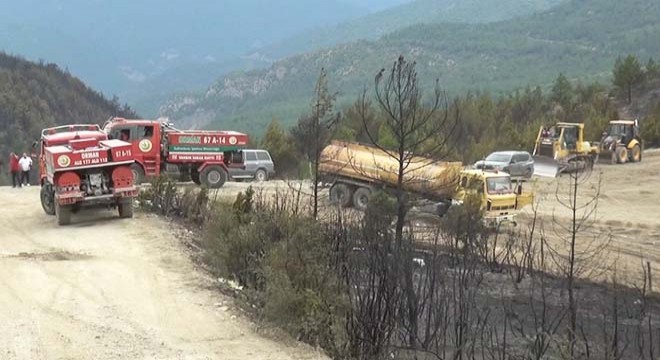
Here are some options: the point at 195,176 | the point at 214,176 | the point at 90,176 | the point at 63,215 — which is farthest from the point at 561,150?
the point at 63,215

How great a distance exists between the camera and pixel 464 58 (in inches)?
6033

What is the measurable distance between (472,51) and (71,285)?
151 m

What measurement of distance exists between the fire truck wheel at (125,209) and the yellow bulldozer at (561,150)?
23.6 m

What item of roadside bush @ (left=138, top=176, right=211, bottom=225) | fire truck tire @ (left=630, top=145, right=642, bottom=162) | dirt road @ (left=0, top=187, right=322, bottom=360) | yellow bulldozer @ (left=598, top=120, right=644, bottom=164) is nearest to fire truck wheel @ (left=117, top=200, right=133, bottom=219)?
roadside bush @ (left=138, top=176, right=211, bottom=225)

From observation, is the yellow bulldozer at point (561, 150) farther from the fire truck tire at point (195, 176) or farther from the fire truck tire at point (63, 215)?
the fire truck tire at point (63, 215)

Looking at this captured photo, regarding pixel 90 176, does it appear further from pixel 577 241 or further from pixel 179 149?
pixel 577 241

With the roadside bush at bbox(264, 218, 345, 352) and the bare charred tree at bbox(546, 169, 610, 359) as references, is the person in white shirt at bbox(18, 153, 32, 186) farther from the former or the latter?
the roadside bush at bbox(264, 218, 345, 352)

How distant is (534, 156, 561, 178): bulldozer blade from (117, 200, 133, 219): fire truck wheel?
23.5 metres

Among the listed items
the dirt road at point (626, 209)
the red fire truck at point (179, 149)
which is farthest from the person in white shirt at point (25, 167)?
the dirt road at point (626, 209)

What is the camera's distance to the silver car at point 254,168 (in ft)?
117

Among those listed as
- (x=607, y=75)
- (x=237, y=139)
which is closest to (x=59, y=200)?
(x=237, y=139)

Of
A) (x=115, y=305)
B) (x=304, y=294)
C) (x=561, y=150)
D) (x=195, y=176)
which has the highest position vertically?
(x=561, y=150)

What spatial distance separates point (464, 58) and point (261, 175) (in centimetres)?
12263

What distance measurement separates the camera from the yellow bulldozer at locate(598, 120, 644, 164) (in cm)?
4150
